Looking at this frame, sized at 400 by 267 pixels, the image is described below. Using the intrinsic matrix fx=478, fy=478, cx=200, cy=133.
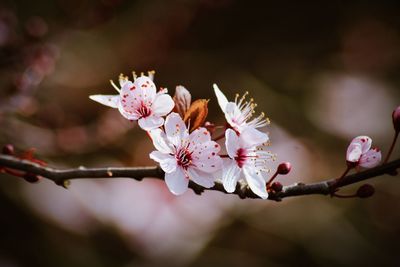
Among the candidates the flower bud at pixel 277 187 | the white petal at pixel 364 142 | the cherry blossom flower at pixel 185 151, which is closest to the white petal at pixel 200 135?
the cherry blossom flower at pixel 185 151

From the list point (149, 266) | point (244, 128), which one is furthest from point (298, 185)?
point (149, 266)

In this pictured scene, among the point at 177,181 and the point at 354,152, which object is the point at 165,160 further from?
the point at 354,152

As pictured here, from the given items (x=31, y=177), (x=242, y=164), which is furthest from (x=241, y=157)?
(x=31, y=177)

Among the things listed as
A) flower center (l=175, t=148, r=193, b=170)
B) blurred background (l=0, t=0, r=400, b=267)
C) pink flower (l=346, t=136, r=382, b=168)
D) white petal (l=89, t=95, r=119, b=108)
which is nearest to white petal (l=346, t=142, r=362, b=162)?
pink flower (l=346, t=136, r=382, b=168)

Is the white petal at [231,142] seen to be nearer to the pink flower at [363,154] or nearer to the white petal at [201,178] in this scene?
the white petal at [201,178]

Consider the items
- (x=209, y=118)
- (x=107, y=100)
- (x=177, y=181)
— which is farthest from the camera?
(x=209, y=118)
